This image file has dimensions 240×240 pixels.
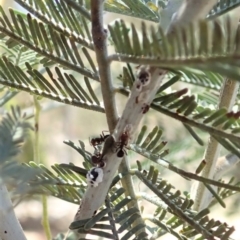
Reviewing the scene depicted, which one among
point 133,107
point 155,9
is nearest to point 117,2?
point 155,9

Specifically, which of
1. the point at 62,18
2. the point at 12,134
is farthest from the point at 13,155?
the point at 62,18

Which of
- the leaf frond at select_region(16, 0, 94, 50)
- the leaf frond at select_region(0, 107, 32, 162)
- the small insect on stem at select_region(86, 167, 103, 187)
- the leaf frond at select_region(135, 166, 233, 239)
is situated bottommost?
the leaf frond at select_region(0, 107, 32, 162)

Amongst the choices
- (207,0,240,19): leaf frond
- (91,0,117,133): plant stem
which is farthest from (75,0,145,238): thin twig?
(207,0,240,19): leaf frond

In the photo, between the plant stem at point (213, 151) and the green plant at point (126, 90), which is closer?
the green plant at point (126, 90)

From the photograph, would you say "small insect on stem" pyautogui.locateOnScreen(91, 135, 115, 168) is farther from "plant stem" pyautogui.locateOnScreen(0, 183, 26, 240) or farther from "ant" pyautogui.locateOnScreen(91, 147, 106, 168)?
"plant stem" pyautogui.locateOnScreen(0, 183, 26, 240)

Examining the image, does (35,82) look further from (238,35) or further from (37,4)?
(238,35)

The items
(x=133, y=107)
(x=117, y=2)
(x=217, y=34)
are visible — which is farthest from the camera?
(x=117, y=2)

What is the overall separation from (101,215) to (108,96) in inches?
3.1

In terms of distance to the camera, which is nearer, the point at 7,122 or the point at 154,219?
the point at 7,122

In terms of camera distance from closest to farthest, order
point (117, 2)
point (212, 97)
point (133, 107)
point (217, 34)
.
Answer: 1. point (217, 34)
2. point (133, 107)
3. point (117, 2)
4. point (212, 97)

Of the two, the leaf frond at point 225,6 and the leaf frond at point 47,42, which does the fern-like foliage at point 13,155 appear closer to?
the leaf frond at point 47,42

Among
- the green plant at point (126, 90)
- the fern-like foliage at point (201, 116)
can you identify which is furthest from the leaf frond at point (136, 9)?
the fern-like foliage at point (201, 116)

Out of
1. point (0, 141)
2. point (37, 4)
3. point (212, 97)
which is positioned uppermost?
point (212, 97)

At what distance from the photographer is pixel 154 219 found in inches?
14.3
